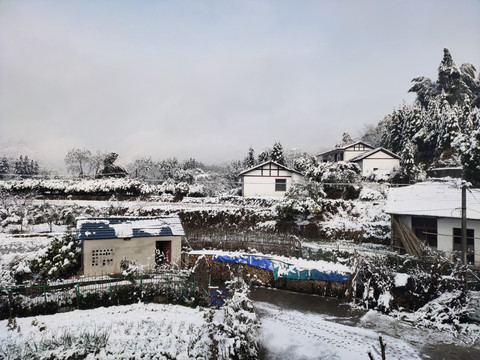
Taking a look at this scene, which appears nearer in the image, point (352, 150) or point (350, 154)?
point (350, 154)

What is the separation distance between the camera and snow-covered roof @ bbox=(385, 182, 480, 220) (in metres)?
17.3

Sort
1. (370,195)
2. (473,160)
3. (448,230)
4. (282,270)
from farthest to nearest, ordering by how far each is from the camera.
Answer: (370,195) < (473,160) < (448,230) < (282,270)

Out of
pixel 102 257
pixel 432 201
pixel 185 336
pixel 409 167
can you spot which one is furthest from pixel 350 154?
pixel 185 336

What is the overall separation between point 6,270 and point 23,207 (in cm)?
1781

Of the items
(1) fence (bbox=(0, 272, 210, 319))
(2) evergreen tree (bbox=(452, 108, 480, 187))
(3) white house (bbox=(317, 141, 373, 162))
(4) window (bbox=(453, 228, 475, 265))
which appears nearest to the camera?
(1) fence (bbox=(0, 272, 210, 319))

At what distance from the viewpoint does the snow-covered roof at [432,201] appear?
681 inches

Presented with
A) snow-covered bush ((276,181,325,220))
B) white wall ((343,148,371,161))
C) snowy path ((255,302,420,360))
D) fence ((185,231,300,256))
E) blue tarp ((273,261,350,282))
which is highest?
white wall ((343,148,371,161))

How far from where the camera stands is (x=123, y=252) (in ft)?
53.5

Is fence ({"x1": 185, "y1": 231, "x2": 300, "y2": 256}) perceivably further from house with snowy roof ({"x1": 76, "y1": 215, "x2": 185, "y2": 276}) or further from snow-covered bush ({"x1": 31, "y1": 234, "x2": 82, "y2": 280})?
snow-covered bush ({"x1": 31, "y1": 234, "x2": 82, "y2": 280})

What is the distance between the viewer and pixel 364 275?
14.8 meters

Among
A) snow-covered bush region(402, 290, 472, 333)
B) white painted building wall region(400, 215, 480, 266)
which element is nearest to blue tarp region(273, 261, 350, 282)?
snow-covered bush region(402, 290, 472, 333)

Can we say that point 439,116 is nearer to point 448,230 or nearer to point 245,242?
point 448,230

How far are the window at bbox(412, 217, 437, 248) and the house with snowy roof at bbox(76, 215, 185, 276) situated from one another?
1571 cm

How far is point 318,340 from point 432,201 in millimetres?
13382
